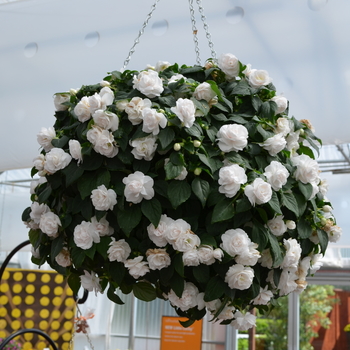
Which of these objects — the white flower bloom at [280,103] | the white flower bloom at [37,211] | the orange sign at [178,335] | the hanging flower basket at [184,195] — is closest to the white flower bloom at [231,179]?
the hanging flower basket at [184,195]

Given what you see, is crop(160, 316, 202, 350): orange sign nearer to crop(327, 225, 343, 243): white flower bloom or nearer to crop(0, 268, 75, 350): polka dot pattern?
crop(0, 268, 75, 350): polka dot pattern

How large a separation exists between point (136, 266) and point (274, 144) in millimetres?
296

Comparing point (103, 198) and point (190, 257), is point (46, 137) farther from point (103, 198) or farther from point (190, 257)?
point (190, 257)

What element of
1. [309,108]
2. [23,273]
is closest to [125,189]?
[309,108]

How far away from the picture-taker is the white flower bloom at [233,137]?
761 mm

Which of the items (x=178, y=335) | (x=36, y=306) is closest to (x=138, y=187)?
(x=36, y=306)

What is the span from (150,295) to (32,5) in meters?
1.49

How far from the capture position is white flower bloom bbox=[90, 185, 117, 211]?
2.46 feet

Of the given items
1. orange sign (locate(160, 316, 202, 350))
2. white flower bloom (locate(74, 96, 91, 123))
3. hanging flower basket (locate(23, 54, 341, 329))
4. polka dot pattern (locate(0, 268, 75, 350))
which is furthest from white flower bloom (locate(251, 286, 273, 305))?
orange sign (locate(160, 316, 202, 350))

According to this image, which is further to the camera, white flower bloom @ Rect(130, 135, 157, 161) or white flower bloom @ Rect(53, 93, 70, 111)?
white flower bloom @ Rect(53, 93, 70, 111)

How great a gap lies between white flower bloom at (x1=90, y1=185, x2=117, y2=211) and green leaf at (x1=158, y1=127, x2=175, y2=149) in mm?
107

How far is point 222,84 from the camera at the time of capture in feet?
2.96

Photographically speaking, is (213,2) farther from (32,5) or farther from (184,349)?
(184,349)

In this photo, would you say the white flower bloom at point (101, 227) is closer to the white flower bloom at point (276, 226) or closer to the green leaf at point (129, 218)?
the green leaf at point (129, 218)
